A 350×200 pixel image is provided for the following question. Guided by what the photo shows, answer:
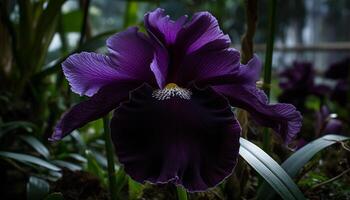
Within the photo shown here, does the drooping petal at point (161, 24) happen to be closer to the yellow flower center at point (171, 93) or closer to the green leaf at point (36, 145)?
the yellow flower center at point (171, 93)

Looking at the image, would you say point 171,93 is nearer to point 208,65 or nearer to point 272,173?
point 208,65

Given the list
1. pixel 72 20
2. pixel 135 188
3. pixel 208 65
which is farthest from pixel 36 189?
pixel 72 20

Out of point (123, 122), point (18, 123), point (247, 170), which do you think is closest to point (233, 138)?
point (123, 122)

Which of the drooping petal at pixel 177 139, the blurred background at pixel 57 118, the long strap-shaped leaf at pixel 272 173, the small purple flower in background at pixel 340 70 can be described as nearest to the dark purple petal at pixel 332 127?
the blurred background at pixel 57 118

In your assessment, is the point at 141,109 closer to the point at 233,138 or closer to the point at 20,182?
the point at 233,138

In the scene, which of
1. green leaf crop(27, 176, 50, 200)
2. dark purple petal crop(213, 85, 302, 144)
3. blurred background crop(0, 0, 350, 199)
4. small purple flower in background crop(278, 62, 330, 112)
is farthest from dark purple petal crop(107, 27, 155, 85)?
small purple flower in background crop(278, 62, 330, 112)

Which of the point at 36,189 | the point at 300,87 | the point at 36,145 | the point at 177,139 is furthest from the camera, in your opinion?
the point at 300,87

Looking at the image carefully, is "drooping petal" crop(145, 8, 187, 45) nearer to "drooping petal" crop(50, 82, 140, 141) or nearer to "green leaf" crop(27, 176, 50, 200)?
"drooping petal" crop(50, 82, 140, 141)
